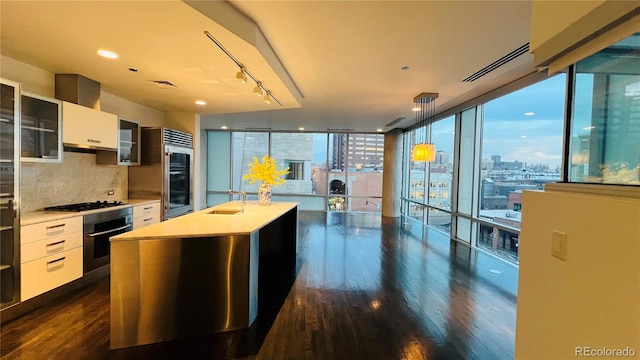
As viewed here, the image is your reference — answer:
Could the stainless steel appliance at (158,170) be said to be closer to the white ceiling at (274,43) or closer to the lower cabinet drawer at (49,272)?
the white ceiling at (274,43)

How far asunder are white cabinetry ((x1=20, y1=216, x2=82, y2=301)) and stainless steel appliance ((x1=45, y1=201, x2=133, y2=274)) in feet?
0.28

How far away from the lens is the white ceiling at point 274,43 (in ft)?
6.59

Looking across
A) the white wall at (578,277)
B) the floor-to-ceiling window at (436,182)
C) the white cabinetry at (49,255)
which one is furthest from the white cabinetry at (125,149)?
the floor-to-ceiling window at (436,182)

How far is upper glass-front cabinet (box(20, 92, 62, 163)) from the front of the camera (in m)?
→ 2.68

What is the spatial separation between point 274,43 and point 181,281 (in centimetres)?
233

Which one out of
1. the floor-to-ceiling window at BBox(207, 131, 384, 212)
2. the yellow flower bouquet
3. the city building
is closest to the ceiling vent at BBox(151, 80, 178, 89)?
the city building

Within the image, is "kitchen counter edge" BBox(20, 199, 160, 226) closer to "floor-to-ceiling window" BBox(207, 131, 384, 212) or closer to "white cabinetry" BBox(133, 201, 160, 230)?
"white cabinetry" BBox(133, 201, 160, 230)

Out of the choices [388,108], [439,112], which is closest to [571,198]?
[388,108]

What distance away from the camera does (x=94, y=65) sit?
296 cm

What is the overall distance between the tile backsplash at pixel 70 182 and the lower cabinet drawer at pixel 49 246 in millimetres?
531

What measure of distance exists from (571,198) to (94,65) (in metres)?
4.11

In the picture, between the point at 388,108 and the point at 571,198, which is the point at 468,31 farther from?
the point at 388,108

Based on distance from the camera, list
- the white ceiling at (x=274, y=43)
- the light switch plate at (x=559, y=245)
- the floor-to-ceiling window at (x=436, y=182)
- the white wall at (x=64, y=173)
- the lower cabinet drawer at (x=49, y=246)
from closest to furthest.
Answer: the light switch plate at (x=559, y=245) < the white ceiling at (x=274, y=43) < the lower cabinet drawer at (x=49, y=246) < the white wall at (x=64, y=173) < the floor-to-ceiling window at (x=436, y=182)

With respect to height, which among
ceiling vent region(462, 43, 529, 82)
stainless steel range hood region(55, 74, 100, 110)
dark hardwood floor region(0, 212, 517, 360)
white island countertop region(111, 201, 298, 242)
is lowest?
dark hardwood floor region(0, 212, 517, 360)
